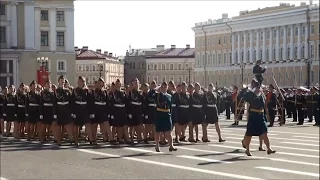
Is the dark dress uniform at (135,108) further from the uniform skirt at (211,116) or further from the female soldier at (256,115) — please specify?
the female soldier at (256,115)

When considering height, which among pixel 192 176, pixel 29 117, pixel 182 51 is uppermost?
pixel 182 51

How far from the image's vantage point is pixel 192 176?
39188 mm

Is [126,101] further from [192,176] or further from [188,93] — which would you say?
[192,176]

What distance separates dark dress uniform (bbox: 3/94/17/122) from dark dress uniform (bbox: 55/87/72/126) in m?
12.9

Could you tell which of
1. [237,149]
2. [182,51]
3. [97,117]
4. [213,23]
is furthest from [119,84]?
[237,149]

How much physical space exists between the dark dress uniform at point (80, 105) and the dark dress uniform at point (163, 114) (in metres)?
3.59

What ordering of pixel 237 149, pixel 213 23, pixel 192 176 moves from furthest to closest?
pixel 192 176 → pixel 237 149 → pixel 213 23

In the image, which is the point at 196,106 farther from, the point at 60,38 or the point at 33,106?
the point at 60,38

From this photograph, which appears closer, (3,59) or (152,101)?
(152,101)

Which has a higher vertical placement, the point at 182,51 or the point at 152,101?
the point at 182,51

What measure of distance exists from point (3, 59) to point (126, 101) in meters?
115

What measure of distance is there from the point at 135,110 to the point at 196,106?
814 mm

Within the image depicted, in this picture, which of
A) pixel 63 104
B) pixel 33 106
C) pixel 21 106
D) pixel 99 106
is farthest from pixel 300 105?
pixel 99 106

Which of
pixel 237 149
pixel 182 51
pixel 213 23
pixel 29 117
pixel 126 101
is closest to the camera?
pixel 213 23
